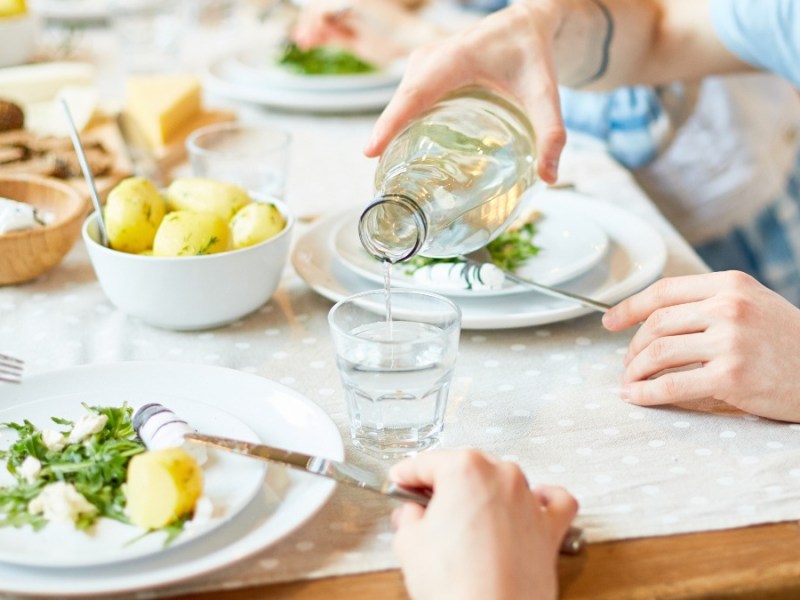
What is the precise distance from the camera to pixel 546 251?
3.69 feet

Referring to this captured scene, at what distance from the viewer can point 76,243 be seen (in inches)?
49.6

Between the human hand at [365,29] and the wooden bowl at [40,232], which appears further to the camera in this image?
the human hand at [365,29]

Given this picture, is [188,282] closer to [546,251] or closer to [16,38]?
[546,251]

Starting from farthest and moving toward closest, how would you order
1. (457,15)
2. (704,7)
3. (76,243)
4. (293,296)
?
(457,15), (704,7), (76,243), (293,296)

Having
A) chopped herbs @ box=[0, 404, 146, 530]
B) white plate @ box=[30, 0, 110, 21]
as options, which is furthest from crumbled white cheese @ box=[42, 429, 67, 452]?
white plate @ box=[30, 0, 110, 21]

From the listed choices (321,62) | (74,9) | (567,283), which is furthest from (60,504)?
(74,9)

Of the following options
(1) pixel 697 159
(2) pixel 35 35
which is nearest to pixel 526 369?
(1) pixel 697 159

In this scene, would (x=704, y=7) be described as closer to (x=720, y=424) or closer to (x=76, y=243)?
(x=720, y=424)

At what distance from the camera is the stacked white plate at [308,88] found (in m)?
1.74

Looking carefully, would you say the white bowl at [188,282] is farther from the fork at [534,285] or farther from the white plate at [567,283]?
the fork at [534,285]

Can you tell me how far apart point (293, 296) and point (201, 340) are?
14 centimetres

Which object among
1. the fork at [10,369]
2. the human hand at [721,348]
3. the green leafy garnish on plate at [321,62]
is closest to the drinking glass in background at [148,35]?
the green leafy garnish on plate at [321,62]

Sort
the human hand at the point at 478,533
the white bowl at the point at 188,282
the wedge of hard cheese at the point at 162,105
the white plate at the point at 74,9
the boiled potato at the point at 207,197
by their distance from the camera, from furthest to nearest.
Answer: the white plate at the point at 74,9
the wedge of hard cheese at the point at 162,105
the boiled potato at the point at 207,197
the white bowl at the point at 188,282
the human hand at the point at 478,533

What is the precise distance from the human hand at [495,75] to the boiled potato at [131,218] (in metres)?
0.24
